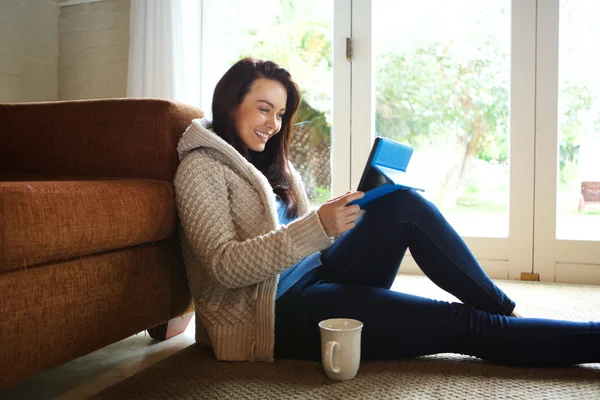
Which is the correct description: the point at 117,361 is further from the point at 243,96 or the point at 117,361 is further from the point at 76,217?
the point at 243,96

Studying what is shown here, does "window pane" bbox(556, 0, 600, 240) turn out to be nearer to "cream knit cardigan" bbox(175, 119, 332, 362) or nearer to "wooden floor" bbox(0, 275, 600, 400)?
"wooden floor" bbox(0, 275, 600, 400)

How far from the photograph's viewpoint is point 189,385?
1.21m

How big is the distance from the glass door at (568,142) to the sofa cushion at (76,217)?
1721mm

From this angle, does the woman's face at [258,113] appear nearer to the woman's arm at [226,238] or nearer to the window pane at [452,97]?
the woman's arm at [226,238]

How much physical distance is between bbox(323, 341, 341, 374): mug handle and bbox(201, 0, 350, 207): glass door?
1605 millimetres

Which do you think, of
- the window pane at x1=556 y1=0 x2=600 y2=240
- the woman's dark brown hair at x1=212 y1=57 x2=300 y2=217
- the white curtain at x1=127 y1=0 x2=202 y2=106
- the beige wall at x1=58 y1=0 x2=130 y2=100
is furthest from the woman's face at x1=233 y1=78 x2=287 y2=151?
the beige wall at x1=58 y1=0 x2=130 y2=100

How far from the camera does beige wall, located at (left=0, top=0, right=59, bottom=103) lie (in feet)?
9.02

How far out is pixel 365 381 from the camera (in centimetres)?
119

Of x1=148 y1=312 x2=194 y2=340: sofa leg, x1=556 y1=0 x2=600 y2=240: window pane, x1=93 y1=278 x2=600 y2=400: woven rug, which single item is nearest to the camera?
x1=93 y1=278 x2=600 y2=400: woven rug

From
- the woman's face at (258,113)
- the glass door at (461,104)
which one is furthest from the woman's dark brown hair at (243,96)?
the glass door at (461,104)

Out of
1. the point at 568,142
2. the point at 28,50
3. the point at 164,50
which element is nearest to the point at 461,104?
the point at 568,142

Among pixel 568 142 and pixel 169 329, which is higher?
pixel 568 142

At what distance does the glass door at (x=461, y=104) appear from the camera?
2473mm

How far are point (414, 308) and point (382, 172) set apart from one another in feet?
0.98
